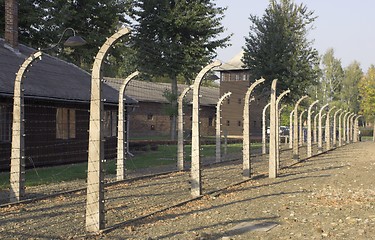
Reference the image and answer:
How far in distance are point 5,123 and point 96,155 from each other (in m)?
11.1

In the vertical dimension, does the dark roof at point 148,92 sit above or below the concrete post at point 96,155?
above

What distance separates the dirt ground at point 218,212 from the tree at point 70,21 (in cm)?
1997

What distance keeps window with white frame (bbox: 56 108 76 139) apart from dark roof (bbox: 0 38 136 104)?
0.85 m

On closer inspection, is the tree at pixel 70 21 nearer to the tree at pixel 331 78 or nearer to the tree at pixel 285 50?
the tree at pixel 285 50

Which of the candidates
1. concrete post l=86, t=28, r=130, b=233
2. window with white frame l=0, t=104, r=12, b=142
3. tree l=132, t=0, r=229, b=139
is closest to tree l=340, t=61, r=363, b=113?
tree l=132, t=0, r=229, b=139

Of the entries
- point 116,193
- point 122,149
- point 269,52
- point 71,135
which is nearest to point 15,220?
point 116,193

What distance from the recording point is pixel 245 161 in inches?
662

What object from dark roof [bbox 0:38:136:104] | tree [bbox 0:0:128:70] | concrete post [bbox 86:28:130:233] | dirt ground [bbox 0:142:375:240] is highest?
tree [bbox 0:0:128:70]

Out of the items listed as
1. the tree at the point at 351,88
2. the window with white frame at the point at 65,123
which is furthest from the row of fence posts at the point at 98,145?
the tree at the point at 351,88

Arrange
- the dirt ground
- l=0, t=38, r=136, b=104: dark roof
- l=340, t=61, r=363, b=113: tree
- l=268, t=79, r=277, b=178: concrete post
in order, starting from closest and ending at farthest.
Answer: the dirt ground, l=268, t=79, r=277, b=178: concrete post, l=0, t=38, r=136, b=104: dark roof, l=340, t=61, r=363, b=113: tree

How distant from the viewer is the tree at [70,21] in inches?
1306

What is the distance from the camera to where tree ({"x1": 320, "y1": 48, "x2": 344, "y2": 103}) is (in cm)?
8994

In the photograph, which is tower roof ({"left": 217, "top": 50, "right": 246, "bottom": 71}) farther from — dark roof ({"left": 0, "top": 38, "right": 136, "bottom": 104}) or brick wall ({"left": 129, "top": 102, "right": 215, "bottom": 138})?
dark roof ({"left": 0, "top": 38, "right": 136, "bottom": 104})

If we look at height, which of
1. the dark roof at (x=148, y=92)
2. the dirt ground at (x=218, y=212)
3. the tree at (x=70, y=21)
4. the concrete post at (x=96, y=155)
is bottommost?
the dirt ground at (x=218, y=212)
